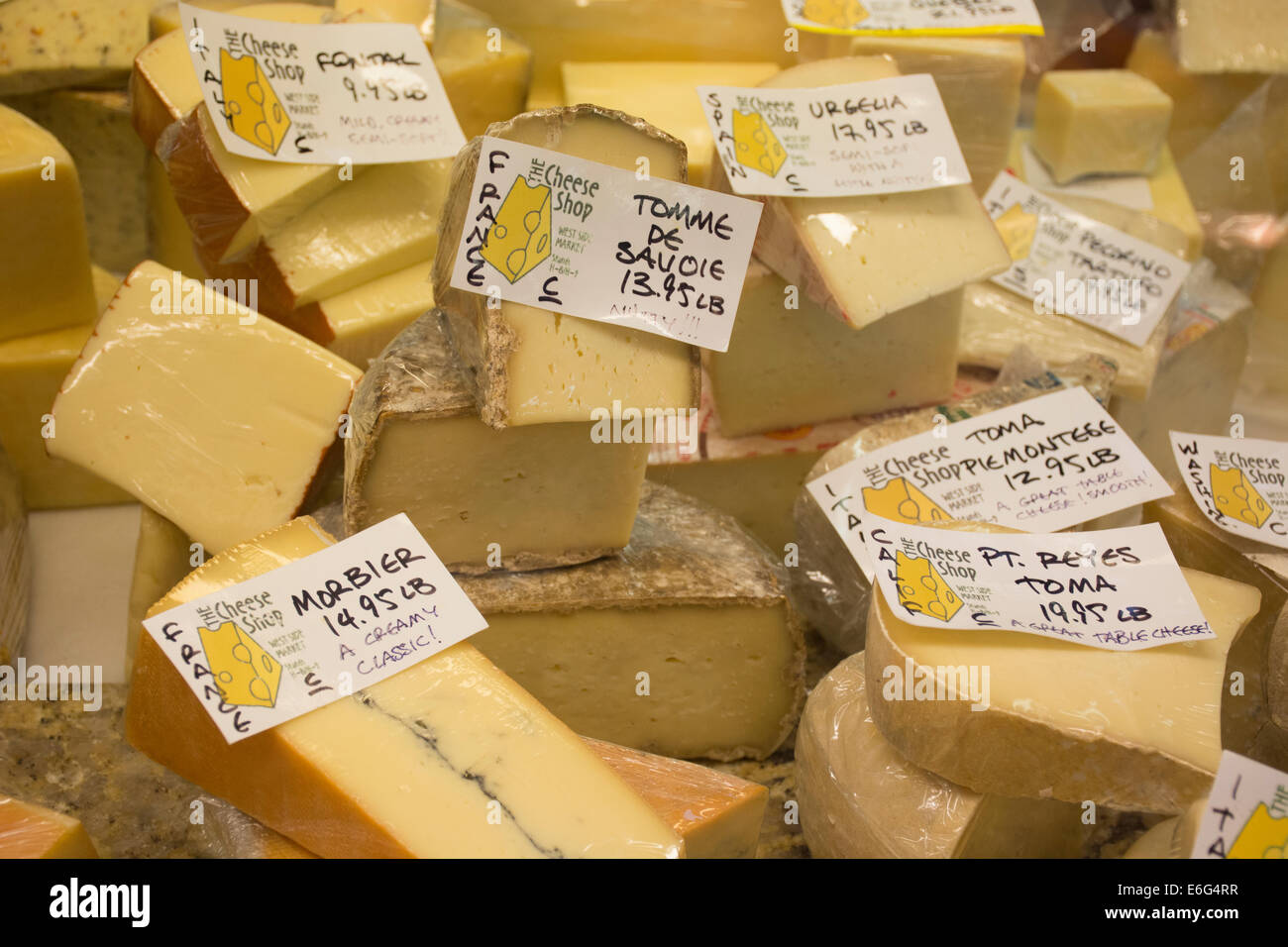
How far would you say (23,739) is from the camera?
196cm

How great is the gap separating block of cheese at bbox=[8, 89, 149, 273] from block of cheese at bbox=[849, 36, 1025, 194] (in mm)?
1698

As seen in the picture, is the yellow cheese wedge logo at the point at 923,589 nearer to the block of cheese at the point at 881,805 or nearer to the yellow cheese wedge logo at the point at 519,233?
the block of cheese at the point at 881,805

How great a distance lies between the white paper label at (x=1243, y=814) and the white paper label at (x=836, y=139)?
1175mm

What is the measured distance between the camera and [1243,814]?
1271 millimetres

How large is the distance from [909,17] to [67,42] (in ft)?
6.22

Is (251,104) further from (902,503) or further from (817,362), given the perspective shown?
(902,503)

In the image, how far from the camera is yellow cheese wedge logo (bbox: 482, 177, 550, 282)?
5.33 ft

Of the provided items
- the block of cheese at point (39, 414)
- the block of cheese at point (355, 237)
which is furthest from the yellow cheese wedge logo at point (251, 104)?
the block of cheese at point (39, 414)

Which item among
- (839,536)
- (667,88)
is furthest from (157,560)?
(667,88)

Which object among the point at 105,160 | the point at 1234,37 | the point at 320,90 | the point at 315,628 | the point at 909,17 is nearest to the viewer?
the point at 315,628

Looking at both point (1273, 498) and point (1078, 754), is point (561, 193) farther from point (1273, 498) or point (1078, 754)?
point (1273, 498)

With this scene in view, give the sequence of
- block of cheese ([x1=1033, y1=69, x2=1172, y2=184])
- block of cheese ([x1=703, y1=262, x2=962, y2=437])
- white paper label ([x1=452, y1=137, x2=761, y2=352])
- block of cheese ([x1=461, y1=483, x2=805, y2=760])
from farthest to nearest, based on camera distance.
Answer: block of cheese ([x1=1033, y1=69, x2=1172, y2=184])
block of cheese ([x1=703, y1=262, x2=962, y2=437])
block of cheese ([x1=461, y1=483, x2=805, y2=760])
white paper label ([x1=452, y1=137, x2=761, y2=352])

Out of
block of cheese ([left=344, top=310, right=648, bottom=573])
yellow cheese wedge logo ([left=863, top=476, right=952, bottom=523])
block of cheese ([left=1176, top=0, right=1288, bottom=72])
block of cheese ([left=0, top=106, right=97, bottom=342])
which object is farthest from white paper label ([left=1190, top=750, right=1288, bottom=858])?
block of cheese ([left=1176, top=0, right=1288, bottom=72])

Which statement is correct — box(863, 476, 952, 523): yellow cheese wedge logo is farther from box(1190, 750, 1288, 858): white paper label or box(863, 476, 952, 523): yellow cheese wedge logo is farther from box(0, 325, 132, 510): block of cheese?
box(0, 325, 132, 510): block of cheese
